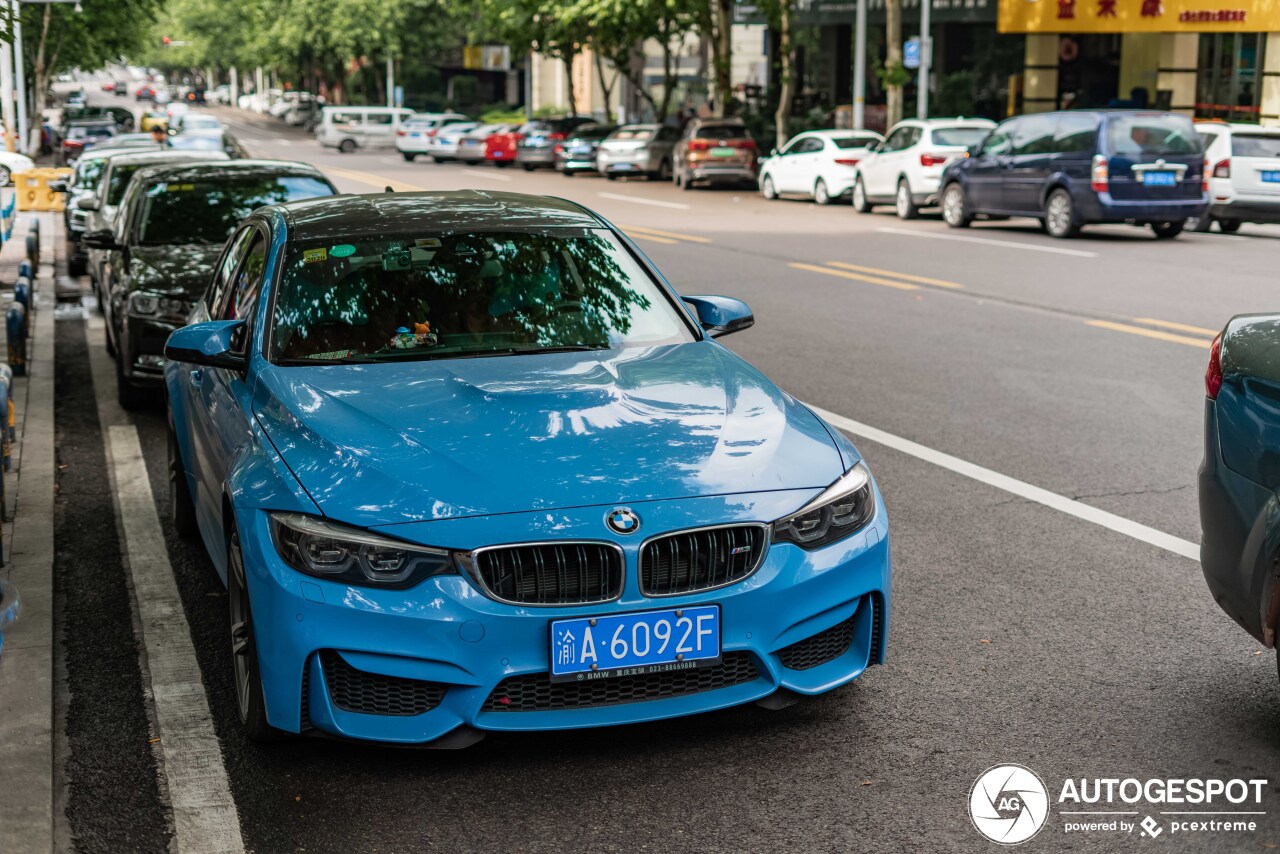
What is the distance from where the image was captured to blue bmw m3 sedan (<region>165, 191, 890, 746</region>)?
4172 mm

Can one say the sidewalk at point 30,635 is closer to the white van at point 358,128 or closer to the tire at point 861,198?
the tire at point 861,198

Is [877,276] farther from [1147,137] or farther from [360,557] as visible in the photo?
[360,557]

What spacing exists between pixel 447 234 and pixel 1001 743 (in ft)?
8.92

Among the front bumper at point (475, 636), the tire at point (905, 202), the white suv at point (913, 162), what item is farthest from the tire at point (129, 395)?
the tire at point (905, 202)

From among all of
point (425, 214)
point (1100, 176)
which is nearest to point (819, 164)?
point (1100, 176)

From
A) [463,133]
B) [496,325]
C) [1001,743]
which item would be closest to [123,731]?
[496,325]

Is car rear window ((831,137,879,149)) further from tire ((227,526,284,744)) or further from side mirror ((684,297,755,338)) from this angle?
tire ((227,526,284,744))

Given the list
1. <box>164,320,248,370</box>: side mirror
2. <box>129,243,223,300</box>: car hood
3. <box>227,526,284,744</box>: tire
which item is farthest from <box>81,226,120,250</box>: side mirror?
<box>227,526,284,744</box>: tire

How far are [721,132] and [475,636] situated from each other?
32.8 metres

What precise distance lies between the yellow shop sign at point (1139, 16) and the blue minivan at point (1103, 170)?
14.2 metres

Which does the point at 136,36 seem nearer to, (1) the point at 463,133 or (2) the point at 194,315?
(1) the point at 463,133

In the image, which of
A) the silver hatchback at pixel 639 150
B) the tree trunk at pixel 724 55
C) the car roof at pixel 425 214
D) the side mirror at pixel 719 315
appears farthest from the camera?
the tree trunk at pixel 724 55

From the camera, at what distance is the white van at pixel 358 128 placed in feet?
214

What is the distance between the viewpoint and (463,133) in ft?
177
